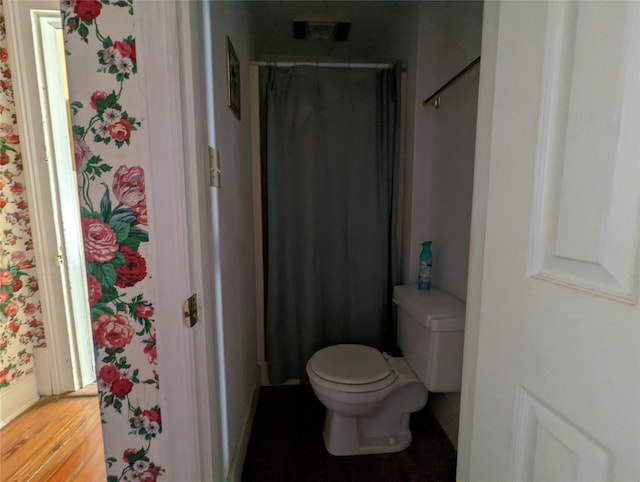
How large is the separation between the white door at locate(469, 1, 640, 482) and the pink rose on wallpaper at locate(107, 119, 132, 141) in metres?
0.73

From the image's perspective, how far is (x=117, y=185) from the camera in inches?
22.8

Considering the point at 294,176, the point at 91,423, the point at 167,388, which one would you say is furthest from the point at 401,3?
the point at 91,423

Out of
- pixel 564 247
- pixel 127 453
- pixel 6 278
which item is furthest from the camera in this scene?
pixel 6 278

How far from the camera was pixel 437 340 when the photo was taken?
1182 millimetres

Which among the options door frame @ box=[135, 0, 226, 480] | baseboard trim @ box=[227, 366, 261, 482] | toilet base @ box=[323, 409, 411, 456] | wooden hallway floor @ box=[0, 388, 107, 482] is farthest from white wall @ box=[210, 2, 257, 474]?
wooden hallway floor @ box=[0, 388, 107, 482]

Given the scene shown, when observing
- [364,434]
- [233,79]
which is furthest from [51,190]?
[364,434]

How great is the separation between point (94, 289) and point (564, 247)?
0.87 meters

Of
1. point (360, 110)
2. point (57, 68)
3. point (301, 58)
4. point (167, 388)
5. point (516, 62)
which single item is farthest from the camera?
point (301, 58)

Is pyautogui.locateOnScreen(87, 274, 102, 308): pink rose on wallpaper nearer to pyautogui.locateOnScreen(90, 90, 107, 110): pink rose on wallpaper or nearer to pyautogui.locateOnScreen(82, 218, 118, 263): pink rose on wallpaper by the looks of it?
pyautogui.locateOnScreen(82, 218, 118, 263): pink rose on wallpaper

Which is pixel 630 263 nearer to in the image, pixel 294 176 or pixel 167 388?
pixel 167 388

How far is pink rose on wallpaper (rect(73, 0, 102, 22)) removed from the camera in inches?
21.6

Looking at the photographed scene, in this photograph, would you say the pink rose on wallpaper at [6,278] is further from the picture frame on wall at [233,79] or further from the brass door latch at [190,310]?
the brass door latch at [190,310]

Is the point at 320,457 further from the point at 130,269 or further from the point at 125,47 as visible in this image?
the point at 125,47

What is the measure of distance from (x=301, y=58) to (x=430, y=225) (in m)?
1.60
